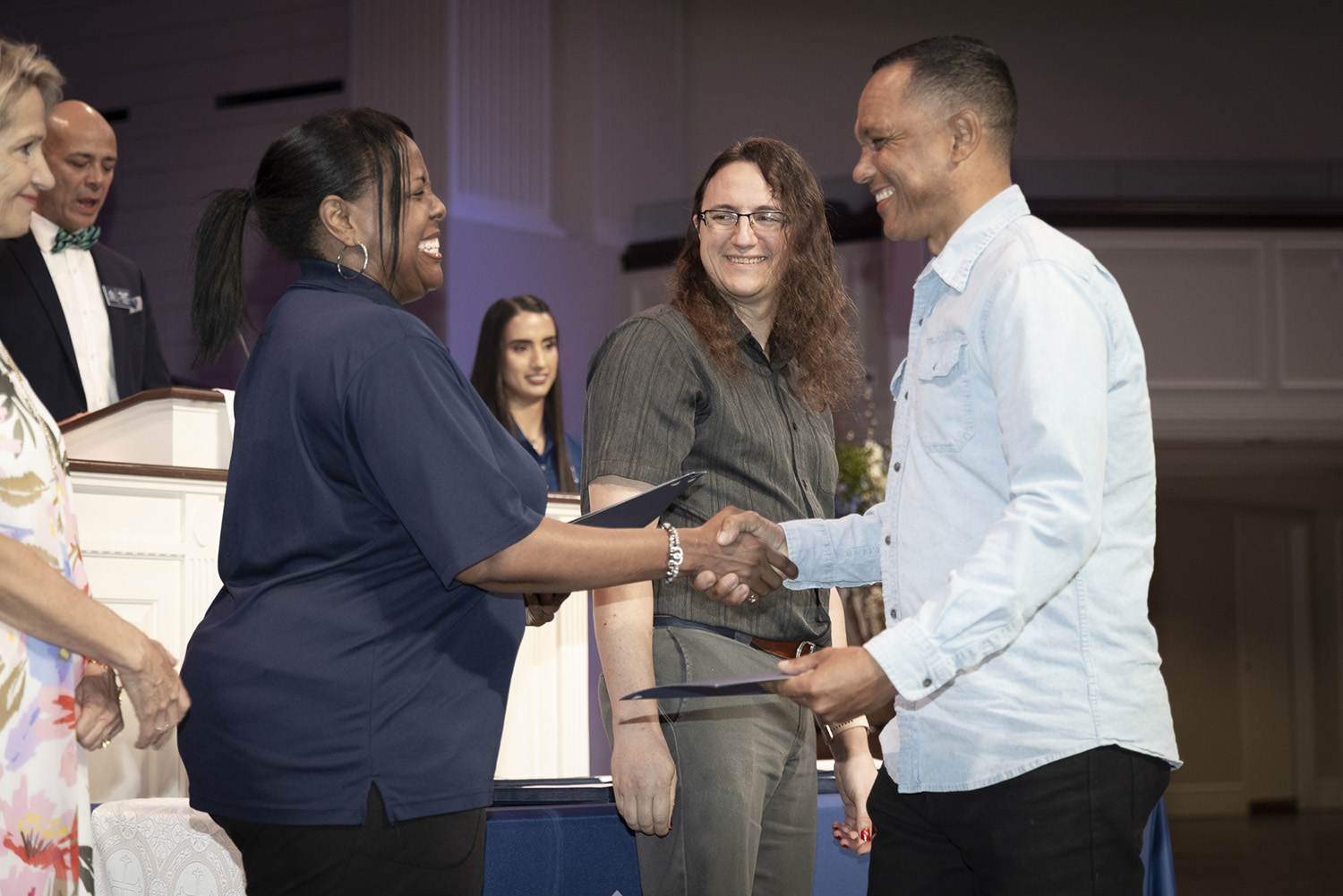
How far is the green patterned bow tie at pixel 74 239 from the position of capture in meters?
3.81

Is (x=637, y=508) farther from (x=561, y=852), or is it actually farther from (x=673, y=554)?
(x=561, y=852)

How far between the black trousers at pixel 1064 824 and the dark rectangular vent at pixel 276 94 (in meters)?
7.03

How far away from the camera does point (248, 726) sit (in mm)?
1262

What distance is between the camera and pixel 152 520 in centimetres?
269

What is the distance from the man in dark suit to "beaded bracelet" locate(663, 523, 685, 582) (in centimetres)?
267

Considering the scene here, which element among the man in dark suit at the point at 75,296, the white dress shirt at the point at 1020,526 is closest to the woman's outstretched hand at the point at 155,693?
the white dress shirt at the point at 1020,526

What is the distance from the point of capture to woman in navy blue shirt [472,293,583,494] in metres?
4.38

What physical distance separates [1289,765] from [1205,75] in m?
4.69

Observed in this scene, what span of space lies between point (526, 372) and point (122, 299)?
127 centimetres

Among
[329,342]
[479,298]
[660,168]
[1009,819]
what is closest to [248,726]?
[329,342]

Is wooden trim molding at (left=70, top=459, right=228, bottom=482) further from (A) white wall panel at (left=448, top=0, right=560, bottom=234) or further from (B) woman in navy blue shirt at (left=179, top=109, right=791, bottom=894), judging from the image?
(A) white wall panel at (left=448, top=0, right=560, bottom=234)

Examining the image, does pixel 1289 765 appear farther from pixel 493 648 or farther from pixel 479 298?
pixel 493 648

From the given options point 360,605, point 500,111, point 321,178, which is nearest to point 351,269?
point 321,178

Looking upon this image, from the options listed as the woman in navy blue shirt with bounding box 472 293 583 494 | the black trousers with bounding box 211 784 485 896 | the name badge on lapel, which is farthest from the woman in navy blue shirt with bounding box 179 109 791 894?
the woman in navy blue shirt with bounding box 472 293 583 494
